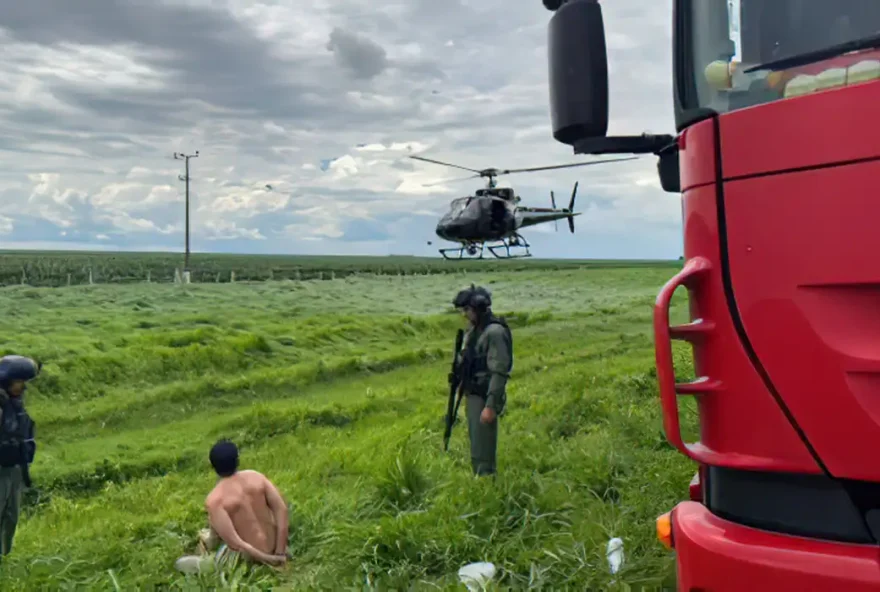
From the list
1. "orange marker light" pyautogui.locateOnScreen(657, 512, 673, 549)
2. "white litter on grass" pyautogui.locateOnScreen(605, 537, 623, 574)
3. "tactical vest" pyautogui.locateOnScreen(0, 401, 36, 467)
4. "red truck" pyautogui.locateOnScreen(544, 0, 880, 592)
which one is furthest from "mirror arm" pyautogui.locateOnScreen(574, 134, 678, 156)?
"tactical vest" pyautogui.locateOnScreen(0, 401, 36, 467)

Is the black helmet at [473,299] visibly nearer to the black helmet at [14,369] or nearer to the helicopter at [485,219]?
the black helmet at [14,369]

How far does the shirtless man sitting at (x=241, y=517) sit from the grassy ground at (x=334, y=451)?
15 centimetres

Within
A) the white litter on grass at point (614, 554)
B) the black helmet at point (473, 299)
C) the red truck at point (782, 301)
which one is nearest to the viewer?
the red truck at point (782, 301)

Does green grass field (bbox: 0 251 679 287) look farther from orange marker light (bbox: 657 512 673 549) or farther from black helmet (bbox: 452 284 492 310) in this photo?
orange marker light (bbox: 657 512 673 549)

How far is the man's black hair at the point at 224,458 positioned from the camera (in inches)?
204

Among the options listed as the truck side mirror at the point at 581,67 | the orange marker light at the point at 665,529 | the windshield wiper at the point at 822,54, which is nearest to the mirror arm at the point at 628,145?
the truck side mirror at the point at 581,67

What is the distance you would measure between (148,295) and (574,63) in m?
26.9

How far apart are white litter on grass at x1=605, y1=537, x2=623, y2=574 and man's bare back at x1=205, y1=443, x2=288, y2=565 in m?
2.10

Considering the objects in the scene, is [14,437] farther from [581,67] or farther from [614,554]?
[581,67]

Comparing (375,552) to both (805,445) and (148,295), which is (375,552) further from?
(148,295)

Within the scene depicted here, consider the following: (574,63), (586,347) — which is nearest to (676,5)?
(574,63)

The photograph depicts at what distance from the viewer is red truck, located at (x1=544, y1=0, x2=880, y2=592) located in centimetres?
198

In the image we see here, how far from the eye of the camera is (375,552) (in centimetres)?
499

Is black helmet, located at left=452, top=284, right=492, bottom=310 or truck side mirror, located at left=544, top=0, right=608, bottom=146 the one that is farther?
black helmet, located at left=452, top=284, right=492, bottom=310
